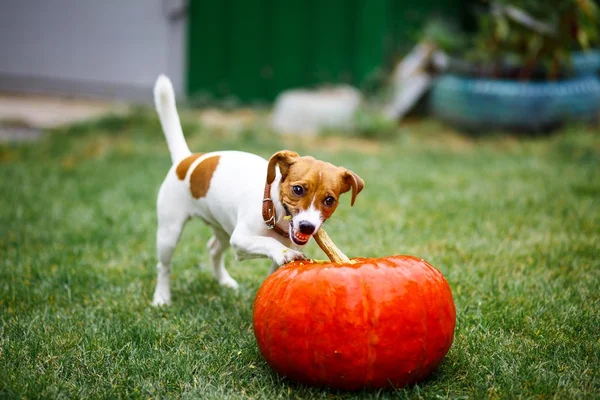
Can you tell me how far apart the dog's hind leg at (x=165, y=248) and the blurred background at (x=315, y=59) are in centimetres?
535

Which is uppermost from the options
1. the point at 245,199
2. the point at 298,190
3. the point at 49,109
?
the point at 298,190

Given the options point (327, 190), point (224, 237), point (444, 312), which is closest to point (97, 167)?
point (224, 237)

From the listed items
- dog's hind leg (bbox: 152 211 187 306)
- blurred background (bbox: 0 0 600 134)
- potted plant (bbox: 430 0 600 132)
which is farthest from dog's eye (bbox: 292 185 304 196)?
potted plant (bbox: 430 0 600 132)

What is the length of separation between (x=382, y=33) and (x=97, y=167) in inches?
200

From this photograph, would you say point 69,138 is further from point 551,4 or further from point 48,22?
point 551,4

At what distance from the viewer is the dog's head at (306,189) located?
2709 millimetres

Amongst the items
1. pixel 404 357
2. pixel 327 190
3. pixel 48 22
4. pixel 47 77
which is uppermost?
pixel 327 190

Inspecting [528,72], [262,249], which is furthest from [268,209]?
[528,72]

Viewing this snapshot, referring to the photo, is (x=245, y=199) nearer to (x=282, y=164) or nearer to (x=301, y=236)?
(x=282, y=164)

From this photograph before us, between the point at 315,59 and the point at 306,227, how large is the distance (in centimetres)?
783

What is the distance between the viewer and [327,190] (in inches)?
108

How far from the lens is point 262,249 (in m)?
2.91

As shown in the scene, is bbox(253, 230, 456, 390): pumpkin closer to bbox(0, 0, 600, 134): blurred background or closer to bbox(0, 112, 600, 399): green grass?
bbox(0, 112, 600, 399): green grass

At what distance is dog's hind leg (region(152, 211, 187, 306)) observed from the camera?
3530 millimetres
